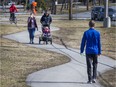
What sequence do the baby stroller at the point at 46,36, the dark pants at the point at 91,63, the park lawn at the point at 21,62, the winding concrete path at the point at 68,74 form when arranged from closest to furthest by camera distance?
the winding concrete path at the point at 68,74 → the dark pants at the point at 91,63 → the park lawn at the point at 21,62 → the baby stroller at the point at 46,36

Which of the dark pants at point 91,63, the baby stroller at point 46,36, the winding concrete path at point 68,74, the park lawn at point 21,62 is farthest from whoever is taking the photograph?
the baby stroller at point 46,36

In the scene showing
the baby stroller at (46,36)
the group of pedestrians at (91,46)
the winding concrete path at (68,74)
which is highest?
the group of pedestrians at (91,46)

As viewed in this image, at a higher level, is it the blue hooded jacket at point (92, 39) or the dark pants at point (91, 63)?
the blue hooded jacket at point (92, 39)

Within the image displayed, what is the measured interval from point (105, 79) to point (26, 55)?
5.62 m

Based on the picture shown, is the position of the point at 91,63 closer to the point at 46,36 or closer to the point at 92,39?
the point at 92,39

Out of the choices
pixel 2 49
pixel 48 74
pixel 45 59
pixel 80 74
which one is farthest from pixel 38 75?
pixel 2 49

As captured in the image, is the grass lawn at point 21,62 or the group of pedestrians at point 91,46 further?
the grass lawn at point 21,62

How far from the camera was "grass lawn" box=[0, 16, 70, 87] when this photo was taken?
12571mm

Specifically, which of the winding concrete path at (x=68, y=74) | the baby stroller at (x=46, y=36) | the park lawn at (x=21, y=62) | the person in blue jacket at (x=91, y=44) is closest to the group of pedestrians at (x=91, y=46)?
the person in blue jacket at (x=91, y=44)

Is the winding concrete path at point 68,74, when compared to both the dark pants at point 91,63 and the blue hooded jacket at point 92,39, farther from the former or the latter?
the blue hooded jacket at point 92,39

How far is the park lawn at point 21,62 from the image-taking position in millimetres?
12570

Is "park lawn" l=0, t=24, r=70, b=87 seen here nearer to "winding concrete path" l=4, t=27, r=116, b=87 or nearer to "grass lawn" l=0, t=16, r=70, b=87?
"grass lawn" l=0, t=16, r=70, b=87

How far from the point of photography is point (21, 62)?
16.0 metres

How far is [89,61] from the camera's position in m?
12.3
